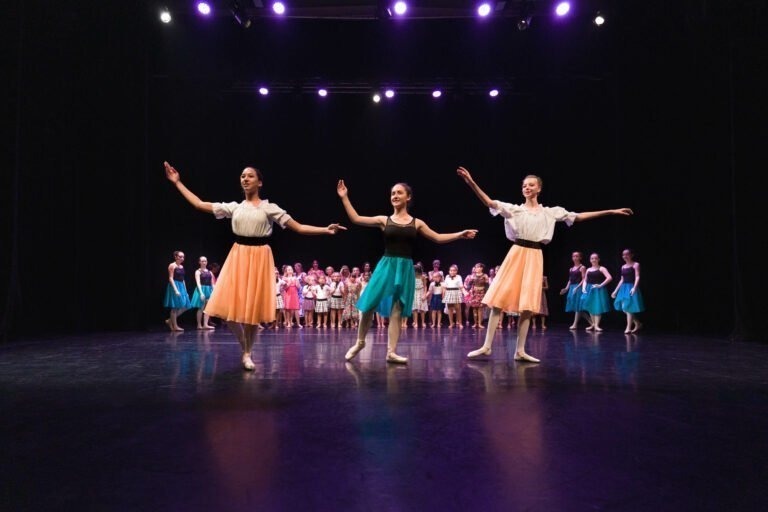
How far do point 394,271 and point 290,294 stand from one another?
700cm

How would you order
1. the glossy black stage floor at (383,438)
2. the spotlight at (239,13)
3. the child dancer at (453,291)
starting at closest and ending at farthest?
1. the glossy black stage floor at (383,438)
2. the spotlight at (239,13)
3. the child dancer at (453,291)

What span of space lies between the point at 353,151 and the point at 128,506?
11.5 meters

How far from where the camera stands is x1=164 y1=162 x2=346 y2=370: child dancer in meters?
4.06

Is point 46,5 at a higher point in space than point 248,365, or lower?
higher

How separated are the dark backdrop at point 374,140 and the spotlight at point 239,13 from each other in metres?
0.99

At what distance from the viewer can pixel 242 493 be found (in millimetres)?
1583

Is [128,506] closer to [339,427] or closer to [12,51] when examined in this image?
[339,427]

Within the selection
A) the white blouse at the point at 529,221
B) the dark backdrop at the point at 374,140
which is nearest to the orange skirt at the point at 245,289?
the white blouse at the point at 529,221

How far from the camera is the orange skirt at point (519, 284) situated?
4.52 meters

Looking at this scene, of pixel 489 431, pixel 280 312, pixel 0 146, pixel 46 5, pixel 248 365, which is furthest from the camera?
pixel 280 312

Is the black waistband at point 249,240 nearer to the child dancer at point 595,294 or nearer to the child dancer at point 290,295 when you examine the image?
the child dancer at point 290,295

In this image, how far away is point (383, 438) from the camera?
2.16 meters

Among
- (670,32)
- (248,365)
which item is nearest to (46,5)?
(248,365)

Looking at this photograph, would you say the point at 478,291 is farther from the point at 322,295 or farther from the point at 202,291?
the point at 202,291
